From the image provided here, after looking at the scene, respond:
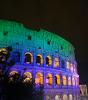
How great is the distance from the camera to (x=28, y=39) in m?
24.5

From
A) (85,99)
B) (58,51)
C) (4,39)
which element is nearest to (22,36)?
(4,39)

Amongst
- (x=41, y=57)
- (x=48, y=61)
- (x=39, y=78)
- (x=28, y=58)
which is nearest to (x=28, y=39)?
(x=28, y=58)

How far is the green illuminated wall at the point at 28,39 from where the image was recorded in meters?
23.5

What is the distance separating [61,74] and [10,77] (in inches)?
627

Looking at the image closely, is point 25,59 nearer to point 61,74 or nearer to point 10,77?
point 61,74

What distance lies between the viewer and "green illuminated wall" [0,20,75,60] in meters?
23.5

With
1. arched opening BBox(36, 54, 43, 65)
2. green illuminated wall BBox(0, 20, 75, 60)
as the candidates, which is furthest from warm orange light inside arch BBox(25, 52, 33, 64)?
arched opening BBox(36, 54, 43, 65)

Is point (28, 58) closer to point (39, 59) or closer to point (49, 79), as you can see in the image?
point (39, 59)

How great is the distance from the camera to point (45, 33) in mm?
25859

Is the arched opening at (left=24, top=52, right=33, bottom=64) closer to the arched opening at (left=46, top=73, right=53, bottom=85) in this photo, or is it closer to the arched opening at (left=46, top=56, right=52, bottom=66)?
the arched opening at (left=46, top=56, right=52, bottom=66)

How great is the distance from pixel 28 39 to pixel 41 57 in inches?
109

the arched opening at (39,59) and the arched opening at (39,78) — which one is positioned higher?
the arched opening at (39,59)

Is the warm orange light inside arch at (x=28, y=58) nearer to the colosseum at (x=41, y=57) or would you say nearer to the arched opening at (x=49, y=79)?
the colosseum at (x=41, y=57)

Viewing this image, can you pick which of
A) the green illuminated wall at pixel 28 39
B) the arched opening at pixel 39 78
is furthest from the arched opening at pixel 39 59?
the arched opening at pixel 39 78
